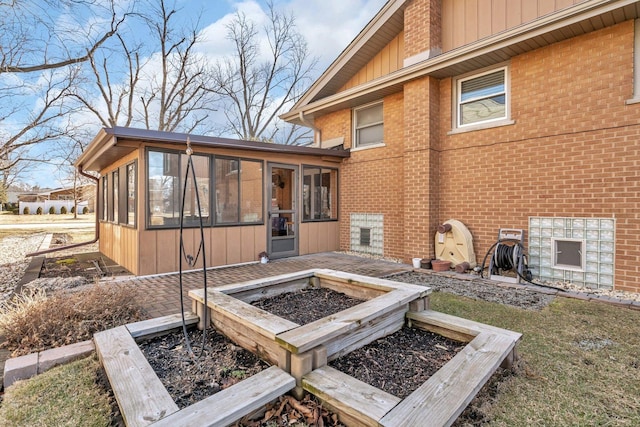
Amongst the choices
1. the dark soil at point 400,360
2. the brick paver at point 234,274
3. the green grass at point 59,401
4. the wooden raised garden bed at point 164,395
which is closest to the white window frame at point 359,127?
the brick paver at point 234,274

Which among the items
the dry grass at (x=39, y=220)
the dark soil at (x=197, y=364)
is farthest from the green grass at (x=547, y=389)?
the dry grass at (x=39, y=220)

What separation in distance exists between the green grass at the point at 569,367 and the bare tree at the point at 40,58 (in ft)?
31.8

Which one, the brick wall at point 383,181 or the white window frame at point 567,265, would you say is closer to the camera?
the white window frame at point 567,265

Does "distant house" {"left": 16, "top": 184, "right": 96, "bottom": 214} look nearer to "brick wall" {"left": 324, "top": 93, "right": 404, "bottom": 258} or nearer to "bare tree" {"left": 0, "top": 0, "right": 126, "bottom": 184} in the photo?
"bare tree" {"left": 0, "top": 0, "right": 126, "bottom": 184}

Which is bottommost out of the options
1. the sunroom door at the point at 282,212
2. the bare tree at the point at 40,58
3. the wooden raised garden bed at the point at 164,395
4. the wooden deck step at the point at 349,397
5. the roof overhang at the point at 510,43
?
the wooden deck step at the point at 349,397

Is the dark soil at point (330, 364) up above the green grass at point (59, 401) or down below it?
above

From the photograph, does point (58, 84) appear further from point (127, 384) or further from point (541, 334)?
point (541, 334)

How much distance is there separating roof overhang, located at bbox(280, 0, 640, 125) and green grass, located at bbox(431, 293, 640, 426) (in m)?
4.00

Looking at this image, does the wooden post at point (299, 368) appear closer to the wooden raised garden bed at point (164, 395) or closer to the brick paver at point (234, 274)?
the wooden raised garden bed at point (164, 395)

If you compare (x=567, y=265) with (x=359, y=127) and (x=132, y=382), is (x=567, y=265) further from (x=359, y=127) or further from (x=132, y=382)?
(x=132, y=382)

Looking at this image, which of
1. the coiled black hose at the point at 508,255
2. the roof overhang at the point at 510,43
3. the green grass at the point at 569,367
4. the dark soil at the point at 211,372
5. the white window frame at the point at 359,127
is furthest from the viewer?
the white window frame at the point at 359,127

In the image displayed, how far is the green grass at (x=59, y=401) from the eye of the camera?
71.7 inches

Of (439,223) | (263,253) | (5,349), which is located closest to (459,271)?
(439,223)

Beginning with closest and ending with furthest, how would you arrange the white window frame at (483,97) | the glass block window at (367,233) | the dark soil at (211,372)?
the dark soil at (211,372), the white window frame at (483,97), the glass block window at (367,233)
